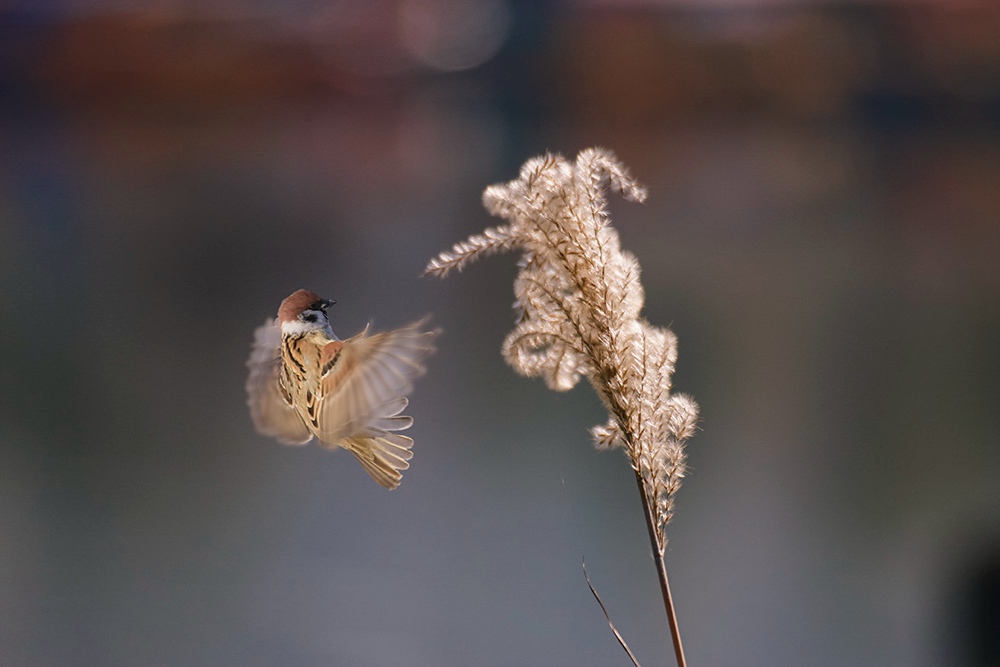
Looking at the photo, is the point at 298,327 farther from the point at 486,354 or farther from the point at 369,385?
the point at 486,354

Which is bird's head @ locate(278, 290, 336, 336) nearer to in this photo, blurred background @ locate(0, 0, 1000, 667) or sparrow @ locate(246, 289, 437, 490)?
sparrow @ locate(246, 289, 437, 490)

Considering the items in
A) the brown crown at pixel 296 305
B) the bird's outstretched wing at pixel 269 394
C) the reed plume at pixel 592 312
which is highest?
the reed plume at pixel 592 312

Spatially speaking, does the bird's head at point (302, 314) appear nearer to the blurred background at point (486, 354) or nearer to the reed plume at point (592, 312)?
the reed plume at point (592, 312)

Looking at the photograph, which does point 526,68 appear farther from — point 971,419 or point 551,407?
point 971,419

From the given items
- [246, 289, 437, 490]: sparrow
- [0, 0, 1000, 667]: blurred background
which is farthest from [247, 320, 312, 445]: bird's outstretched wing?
[0, 0, 1000, 667]: blurred background

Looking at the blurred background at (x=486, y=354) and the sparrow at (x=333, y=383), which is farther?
the blurred background at (x=486, y=354)

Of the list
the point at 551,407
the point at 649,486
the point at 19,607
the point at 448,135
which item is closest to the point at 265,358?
the point at 649,486

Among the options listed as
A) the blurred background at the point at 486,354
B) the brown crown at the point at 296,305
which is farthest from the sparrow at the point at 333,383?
the blurred background at the point at 486,354

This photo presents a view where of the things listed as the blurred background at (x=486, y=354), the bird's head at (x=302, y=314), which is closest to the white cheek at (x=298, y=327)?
the bird's head at (x=302, y=314)

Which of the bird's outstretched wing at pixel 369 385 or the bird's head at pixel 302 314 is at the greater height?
the bird's head at pixel 302 314
